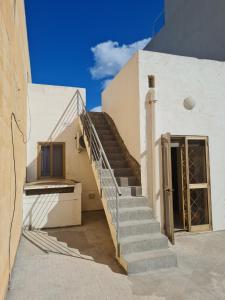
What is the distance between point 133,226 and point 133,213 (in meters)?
0.34

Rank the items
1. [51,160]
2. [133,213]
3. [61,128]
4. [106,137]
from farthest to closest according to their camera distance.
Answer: [61,128]
[51,160]
[106,137]
[133,213]

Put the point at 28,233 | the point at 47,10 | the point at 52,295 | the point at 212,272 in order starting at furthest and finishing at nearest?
the point at 47,10 → the point at 28,233 → the point at 212,272 → the point at 52,295

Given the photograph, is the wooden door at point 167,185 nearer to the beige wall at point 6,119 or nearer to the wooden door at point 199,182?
the wooden door at point 199,182

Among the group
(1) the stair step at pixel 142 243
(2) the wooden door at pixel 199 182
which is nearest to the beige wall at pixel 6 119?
(1) the stair step at pixel 142 243

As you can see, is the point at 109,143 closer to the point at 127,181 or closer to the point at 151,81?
the point at 127,181

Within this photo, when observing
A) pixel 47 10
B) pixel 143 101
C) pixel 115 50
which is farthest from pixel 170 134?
pixel 115 50

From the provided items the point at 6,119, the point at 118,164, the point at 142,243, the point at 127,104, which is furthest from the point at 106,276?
the point at 127,104

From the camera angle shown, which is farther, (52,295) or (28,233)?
(28,233)

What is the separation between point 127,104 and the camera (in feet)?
20.5

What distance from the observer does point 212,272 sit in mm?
3676

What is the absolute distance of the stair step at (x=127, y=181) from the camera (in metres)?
5.40

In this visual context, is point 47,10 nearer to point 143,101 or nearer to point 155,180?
point 143,101

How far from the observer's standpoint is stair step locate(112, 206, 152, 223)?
14.9 feet

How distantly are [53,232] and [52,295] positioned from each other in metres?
2.79
